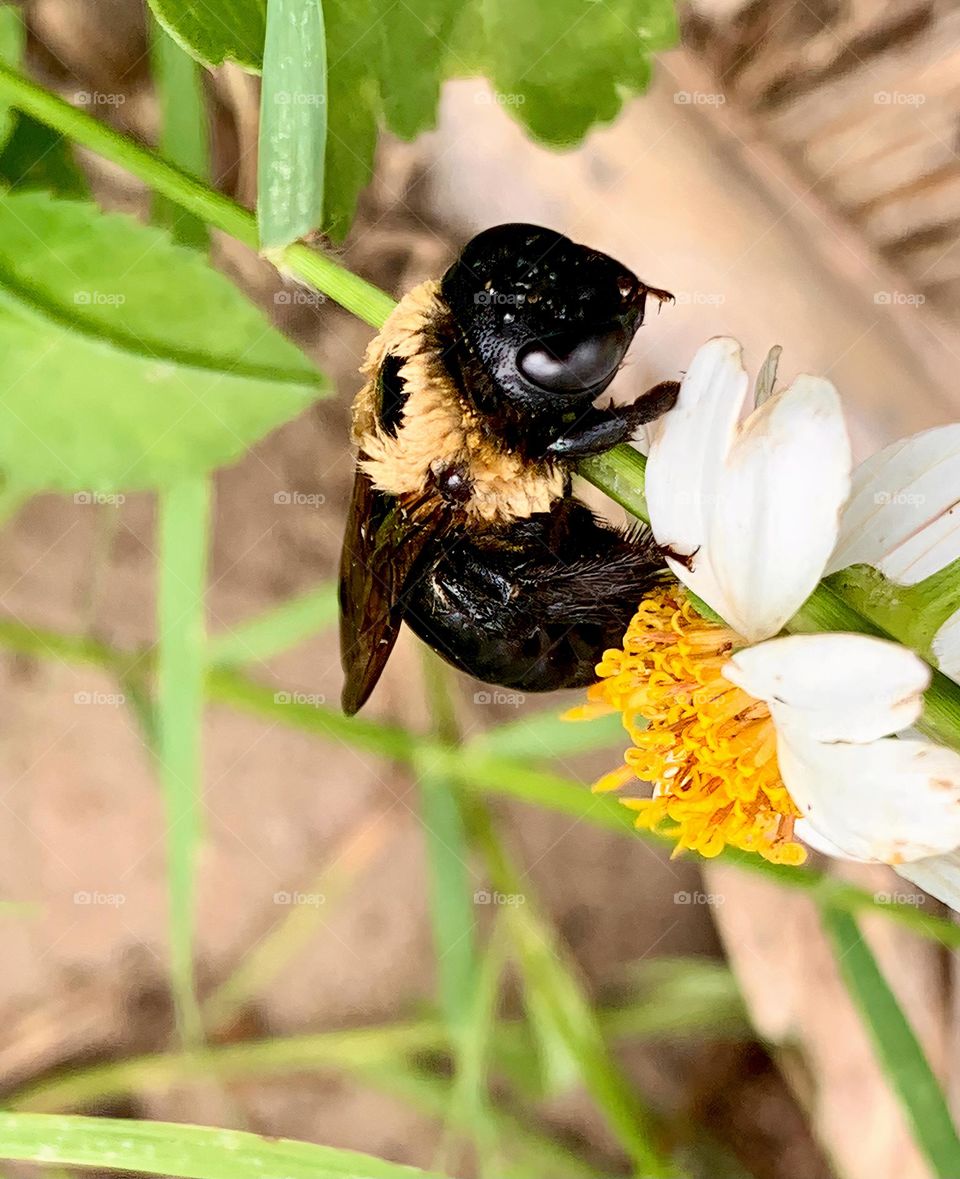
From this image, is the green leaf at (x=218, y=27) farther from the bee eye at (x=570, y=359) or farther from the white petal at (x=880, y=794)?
the white petal at (x=880, y=794)

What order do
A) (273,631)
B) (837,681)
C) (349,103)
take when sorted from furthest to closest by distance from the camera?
(273,631) → (349,103) → (837,681)

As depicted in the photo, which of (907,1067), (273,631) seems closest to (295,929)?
(273,631)

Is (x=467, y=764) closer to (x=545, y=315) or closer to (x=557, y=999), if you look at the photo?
(x=557, y=999)

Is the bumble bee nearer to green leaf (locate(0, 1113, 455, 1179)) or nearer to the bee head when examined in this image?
the bee head

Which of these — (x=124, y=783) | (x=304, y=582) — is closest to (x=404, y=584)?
(x=304, y=582)

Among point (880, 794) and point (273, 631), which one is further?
point (273, 631)

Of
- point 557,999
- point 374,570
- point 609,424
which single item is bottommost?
point 557,999

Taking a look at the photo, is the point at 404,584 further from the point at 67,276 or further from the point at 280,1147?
the point at 280,1147
